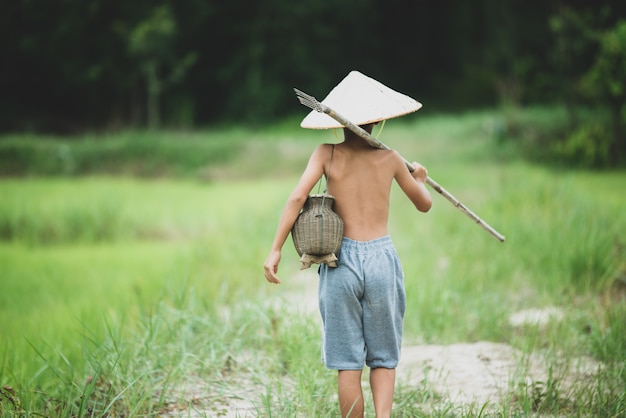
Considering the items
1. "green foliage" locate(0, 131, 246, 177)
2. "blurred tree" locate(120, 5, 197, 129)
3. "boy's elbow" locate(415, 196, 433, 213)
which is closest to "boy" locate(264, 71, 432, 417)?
"boy's elbow" locate(415, 196, 433, 213)

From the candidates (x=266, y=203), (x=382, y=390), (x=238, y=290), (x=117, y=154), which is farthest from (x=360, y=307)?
(x=117, y=154)

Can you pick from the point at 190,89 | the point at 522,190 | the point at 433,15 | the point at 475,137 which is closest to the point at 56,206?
the point at 522,190

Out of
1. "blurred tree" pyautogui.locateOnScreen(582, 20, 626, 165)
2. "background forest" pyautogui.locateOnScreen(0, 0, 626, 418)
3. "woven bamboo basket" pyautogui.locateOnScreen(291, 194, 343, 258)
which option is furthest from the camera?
"blurred tree" pyautogui.locateOnScreen(582, 20, 626, 165)

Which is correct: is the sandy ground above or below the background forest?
below

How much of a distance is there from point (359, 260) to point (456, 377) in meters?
1.09

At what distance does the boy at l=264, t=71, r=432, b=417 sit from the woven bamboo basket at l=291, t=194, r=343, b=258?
1.8 inches

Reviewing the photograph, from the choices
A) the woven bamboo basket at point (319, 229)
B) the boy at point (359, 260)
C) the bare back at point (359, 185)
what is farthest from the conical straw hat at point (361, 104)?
the woven bamboo basket at point (319, 229)

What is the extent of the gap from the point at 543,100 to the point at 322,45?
7.00m

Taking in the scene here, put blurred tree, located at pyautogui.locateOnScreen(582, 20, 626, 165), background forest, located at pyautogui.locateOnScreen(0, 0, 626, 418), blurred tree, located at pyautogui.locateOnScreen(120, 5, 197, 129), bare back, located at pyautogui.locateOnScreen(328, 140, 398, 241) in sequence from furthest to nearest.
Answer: blurred tree, located at pyautogui.locateOnScreen(120, 5, 197, 129), blurred tree, located at pyautogui.locateOnScreen(582, 20, 626, 165), background forest, located at pyautogui.locateOnScreen(0, 0, 626, 418), bare back, located at pyautogui.locateOnScreen(328, 140, 398, 241)

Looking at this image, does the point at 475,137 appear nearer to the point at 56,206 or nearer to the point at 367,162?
the point at 56,206

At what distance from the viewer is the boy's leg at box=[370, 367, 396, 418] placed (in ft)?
8.23

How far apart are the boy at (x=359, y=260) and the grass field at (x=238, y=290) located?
0.29 metres

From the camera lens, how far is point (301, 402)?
2828 millimetres

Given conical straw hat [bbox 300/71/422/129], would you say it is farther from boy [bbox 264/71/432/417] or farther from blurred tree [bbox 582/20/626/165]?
blurred tree [bbox 582/20/626/165]
